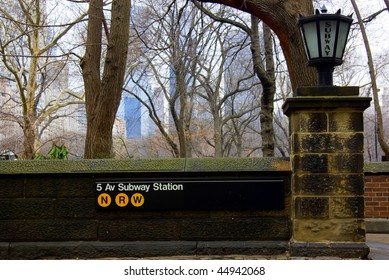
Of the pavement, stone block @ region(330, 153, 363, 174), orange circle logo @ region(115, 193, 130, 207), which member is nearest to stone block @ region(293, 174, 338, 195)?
stone block @ region(330, 153, 363, 174)

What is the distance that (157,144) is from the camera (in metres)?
49.1

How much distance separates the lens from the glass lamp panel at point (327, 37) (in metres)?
6.29

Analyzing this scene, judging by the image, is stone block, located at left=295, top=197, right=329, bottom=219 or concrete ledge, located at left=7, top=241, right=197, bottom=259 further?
concrete ledge, located at left=7, top=241, right=197, bottom=259

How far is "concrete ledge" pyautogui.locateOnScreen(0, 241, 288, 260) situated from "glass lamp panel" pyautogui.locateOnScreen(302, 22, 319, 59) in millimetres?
2550

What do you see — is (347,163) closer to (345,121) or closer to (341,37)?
(345,121)

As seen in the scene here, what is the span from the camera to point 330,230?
6258 millimetres

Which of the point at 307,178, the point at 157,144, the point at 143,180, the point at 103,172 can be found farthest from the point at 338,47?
the point at 157,144

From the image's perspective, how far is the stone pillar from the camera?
625 centimetres

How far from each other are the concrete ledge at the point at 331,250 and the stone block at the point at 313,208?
0.36 meters

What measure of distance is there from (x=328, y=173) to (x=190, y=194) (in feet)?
6.06

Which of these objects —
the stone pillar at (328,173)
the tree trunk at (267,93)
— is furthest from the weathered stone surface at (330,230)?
the tree trunk at (267,93)

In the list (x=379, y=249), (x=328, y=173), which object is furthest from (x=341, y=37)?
(x=379, y=249)

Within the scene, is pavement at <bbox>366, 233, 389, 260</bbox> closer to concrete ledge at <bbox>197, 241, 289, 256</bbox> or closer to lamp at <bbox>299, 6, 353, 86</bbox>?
concrete ledge at <bbox>197, 241, 289, 256</bbox>
